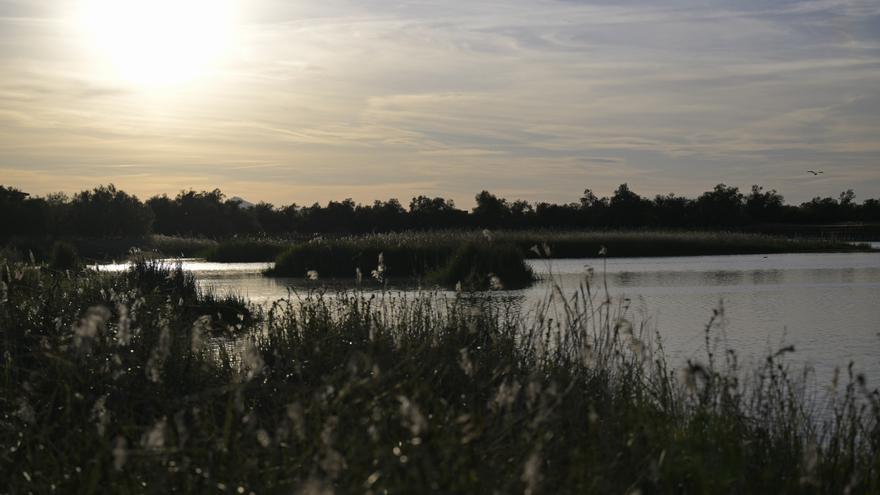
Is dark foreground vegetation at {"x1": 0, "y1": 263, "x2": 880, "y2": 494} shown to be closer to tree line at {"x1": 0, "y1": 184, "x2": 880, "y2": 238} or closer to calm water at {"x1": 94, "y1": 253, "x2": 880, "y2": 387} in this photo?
calm water at {"x1": 94, "y1": 253, "x2": 880, "y2": 387}

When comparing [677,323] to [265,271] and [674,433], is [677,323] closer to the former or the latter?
[674,433]

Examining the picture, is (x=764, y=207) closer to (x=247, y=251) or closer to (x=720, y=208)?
(x=720, y=208)

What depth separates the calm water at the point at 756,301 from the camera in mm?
9844

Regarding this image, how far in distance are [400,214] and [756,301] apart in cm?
5208

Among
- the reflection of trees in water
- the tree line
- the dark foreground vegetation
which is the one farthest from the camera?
the tree line

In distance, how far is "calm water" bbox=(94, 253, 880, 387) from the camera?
9.84 m

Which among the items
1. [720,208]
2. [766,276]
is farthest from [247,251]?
[720,208]

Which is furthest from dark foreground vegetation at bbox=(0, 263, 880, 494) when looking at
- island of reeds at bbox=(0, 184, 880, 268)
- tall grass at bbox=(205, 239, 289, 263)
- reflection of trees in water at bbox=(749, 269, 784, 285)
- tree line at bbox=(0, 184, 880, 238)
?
tree line at bbox=(0, 184, 880, 238)

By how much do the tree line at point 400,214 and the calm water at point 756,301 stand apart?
27.6 meters

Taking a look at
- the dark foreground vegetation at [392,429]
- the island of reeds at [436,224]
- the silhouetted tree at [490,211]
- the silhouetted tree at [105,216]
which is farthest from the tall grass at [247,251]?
the dark foreground vegetation at [392,429]

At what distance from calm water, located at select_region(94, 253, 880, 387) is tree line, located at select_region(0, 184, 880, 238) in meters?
27.6

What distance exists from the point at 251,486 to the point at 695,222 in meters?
59.7

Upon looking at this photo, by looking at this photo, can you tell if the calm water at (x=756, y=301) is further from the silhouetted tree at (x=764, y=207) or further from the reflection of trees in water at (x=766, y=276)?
the silhouetted tree at (x=764, y=207)

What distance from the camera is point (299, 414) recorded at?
2.99 meters
